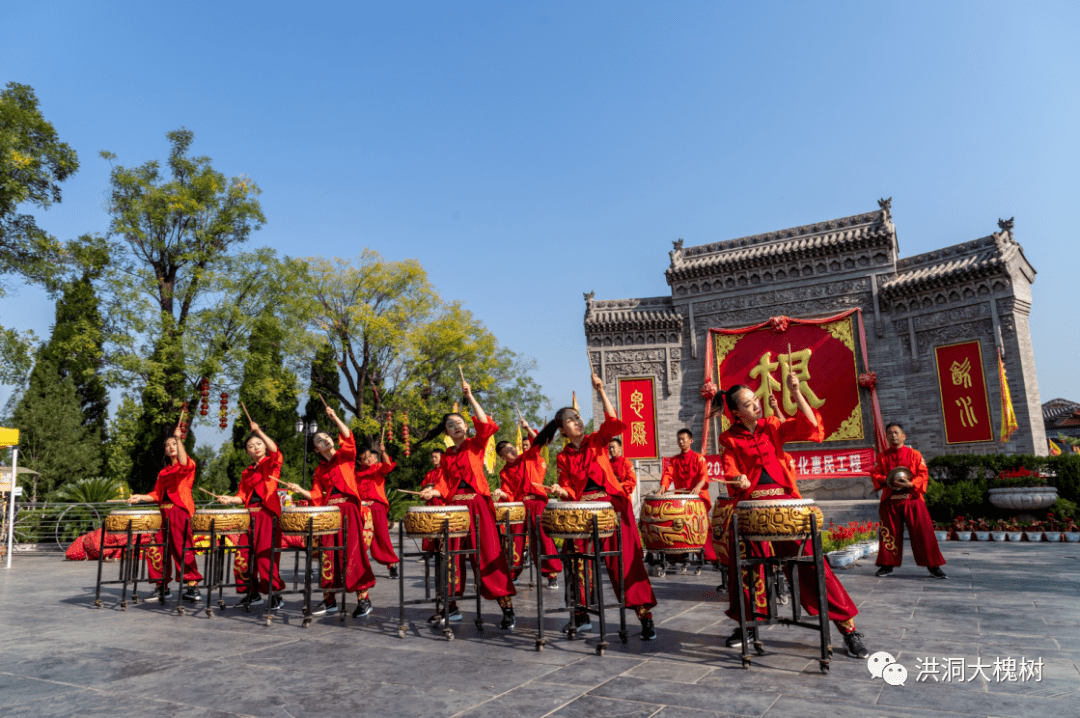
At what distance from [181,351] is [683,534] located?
16209 mm

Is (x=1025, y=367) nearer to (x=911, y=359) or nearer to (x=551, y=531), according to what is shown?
(x=911, y=359)

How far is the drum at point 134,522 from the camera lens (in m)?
6.74

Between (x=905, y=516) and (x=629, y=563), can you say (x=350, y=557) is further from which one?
(x=905, y=516)

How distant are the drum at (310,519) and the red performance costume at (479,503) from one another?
1004 mm

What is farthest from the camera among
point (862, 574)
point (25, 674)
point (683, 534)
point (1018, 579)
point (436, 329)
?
point (436, 329)

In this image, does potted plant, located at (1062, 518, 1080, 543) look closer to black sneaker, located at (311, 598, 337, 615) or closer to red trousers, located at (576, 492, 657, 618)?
red trousers, located at (576, 492, 657, 618)

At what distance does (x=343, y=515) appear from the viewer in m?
6.07

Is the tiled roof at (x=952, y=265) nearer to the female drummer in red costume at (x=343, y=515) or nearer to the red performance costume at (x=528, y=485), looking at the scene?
the red performance costume at (x=528, y=485)

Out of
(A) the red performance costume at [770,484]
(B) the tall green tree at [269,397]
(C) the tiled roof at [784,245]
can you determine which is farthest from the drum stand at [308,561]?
(C) the tiled roof at [784,245]

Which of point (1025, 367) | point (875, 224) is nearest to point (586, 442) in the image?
point (1025, 367)

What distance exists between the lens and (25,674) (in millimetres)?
3854

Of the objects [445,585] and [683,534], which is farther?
[683,534]

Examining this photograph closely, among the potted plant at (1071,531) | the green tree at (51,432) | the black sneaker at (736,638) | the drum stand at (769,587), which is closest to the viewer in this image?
the drum stand at (769,587)

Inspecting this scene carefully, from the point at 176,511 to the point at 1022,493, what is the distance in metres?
14.3
